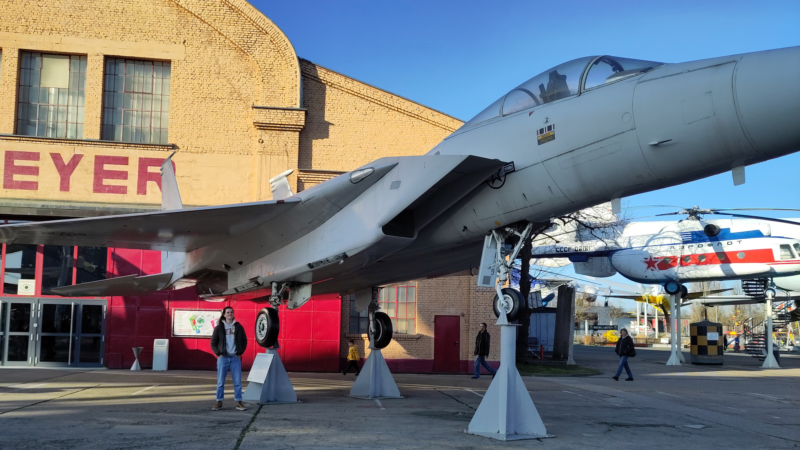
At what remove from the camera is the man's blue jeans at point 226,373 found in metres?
9.58

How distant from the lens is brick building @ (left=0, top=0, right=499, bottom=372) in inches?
754

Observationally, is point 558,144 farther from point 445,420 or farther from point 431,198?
point 445,420

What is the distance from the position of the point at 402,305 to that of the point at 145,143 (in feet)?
31.6

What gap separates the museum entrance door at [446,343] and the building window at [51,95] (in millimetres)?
12849

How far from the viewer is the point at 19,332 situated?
1925 centimetres

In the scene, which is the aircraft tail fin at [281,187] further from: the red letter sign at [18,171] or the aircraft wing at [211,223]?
the red letter sign at [18,171]

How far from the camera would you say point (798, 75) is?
562 centimetres

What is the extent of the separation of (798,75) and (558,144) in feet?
8.24

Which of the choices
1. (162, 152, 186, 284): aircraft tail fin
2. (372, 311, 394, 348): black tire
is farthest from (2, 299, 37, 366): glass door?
(372, 311, 394, 348): black tire

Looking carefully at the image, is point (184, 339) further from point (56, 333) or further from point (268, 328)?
point (268, 328)

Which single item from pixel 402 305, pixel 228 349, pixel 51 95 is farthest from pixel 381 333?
pixel 51 95

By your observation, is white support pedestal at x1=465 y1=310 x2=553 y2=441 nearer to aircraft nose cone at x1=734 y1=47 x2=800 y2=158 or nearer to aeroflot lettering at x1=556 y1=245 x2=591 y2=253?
aircraft nose cone at x1=734 y1=47 x2=800 y2=158

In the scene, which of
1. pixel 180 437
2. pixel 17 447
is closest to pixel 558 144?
pixel 180 437

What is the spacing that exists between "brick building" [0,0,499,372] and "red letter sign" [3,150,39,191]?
4 centimetres
